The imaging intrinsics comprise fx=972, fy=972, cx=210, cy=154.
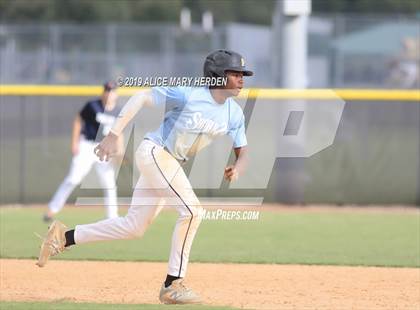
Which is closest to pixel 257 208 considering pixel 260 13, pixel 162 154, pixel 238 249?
pixel 238 249

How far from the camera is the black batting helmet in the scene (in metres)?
7.92

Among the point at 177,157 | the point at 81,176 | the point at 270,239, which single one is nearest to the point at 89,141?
the point at 81,176

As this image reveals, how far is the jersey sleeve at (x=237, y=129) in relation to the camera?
8219mm

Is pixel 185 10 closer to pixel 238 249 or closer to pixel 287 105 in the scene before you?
pixel 287 105

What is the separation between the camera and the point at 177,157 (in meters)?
8.14

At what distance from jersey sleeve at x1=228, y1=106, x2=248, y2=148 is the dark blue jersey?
548 centimetres

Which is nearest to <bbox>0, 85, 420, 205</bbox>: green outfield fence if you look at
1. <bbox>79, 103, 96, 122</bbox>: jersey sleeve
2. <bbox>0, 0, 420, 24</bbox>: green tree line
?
<bbox>79, 103, 96, 122</bbox>: jersey sleeve

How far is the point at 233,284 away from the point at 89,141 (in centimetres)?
504

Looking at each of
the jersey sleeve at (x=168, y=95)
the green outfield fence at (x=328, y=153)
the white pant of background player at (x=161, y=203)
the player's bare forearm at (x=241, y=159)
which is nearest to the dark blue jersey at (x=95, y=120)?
the green outfield fence at (x=328, y=153)

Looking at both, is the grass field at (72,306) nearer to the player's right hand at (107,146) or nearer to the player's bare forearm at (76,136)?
the player's right hand at (107,146)

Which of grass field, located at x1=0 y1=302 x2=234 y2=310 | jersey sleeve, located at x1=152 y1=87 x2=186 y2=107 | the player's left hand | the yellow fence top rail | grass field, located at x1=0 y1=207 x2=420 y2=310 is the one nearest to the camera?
grass field, located at x1=0 y1=302 x2=234 y2=310

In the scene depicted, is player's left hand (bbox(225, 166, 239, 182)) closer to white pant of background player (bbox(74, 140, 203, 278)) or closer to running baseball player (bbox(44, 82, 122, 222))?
white pant of background player (bbox(74, 140, 203, 278))

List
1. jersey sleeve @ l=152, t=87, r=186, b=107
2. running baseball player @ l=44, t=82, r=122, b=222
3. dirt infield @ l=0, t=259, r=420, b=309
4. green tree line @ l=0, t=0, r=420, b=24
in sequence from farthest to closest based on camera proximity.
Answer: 1. green tree line @ l=0, t=0, r=420, b=24
2. running baseball player @ l=44, t=82, r=122, b=222
3. dirt infield @ l=0, t=259, r=420, b=309
4. jersey sleeve @ l=152, t=87, r=186, b=107

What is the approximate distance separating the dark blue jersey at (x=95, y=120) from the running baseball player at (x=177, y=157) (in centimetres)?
556
